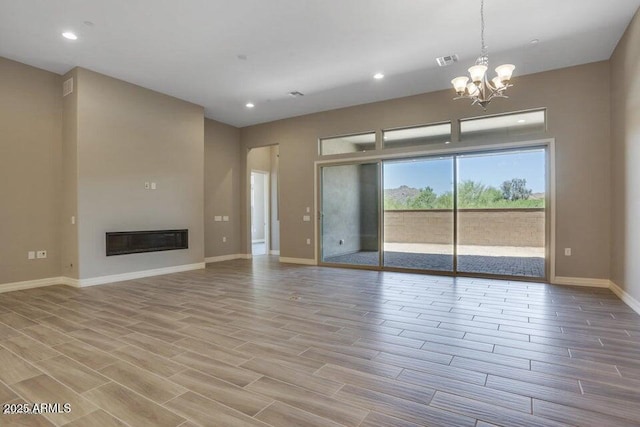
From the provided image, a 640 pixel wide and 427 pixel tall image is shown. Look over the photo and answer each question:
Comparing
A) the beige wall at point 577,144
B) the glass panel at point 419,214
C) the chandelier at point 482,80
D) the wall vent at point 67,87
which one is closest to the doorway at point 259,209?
the glass panel at point 419,214

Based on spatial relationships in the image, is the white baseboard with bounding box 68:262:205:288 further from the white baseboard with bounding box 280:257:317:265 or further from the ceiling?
the ceiling

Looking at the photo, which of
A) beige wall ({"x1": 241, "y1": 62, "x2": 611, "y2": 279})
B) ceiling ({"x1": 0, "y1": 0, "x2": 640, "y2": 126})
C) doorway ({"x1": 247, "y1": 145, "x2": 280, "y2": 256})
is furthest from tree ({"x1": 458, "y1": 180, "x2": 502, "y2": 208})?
doorway ({"x1": 247, "y1": 145, "x2": 280, "y2": 256})

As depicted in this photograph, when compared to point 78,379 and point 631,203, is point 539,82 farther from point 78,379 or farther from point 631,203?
point 78,379

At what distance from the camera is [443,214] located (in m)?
6.17

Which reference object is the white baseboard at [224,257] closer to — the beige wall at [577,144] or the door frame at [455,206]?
the door frame at [455,206]

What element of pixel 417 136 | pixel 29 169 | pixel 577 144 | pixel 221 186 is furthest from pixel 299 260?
pixel 577 144

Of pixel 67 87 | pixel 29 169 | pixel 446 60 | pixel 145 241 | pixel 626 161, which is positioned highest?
pixel 446 60

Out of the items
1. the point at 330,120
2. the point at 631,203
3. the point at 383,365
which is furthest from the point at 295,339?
the point at 330,120

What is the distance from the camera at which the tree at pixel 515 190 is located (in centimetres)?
551

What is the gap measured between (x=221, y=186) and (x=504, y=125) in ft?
20.3

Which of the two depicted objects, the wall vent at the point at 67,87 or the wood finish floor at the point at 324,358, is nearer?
the wood finish floor at the point at 324,358

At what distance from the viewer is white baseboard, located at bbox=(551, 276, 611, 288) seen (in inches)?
194

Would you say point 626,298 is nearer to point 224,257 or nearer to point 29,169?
point 224,257

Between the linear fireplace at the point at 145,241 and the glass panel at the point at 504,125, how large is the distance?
18.5ft
